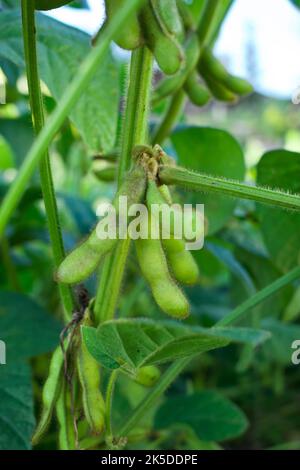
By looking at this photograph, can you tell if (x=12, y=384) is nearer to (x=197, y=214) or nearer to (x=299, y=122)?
(x=197, y=214)

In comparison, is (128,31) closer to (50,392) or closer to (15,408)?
(50,392)

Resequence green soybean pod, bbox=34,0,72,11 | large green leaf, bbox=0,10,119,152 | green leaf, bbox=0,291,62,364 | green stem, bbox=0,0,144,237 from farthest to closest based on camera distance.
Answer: green leaf, bbox=0,291,62,364
large green leaf, bbox=0,10,119,152
green soybean pod, bbox=34,0,72,11
green stem, bbox=0,0,144,237

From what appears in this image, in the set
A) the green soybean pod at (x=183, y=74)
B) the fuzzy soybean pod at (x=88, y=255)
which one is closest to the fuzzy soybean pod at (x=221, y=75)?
the green soybean pod at (x=183, y=74)

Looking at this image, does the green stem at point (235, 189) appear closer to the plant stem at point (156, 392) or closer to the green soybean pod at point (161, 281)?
the green soybean pod at point (161, 281)

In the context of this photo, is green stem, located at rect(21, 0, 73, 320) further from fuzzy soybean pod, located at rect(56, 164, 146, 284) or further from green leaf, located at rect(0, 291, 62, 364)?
green leaf, located at rect(0, 291, 62, 364)

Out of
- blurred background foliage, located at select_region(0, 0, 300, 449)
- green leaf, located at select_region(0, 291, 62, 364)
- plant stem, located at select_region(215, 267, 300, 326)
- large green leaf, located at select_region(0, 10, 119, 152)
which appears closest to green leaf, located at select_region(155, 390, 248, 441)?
blurred background foliage, located at select_region(0, 0, 300, 449)
